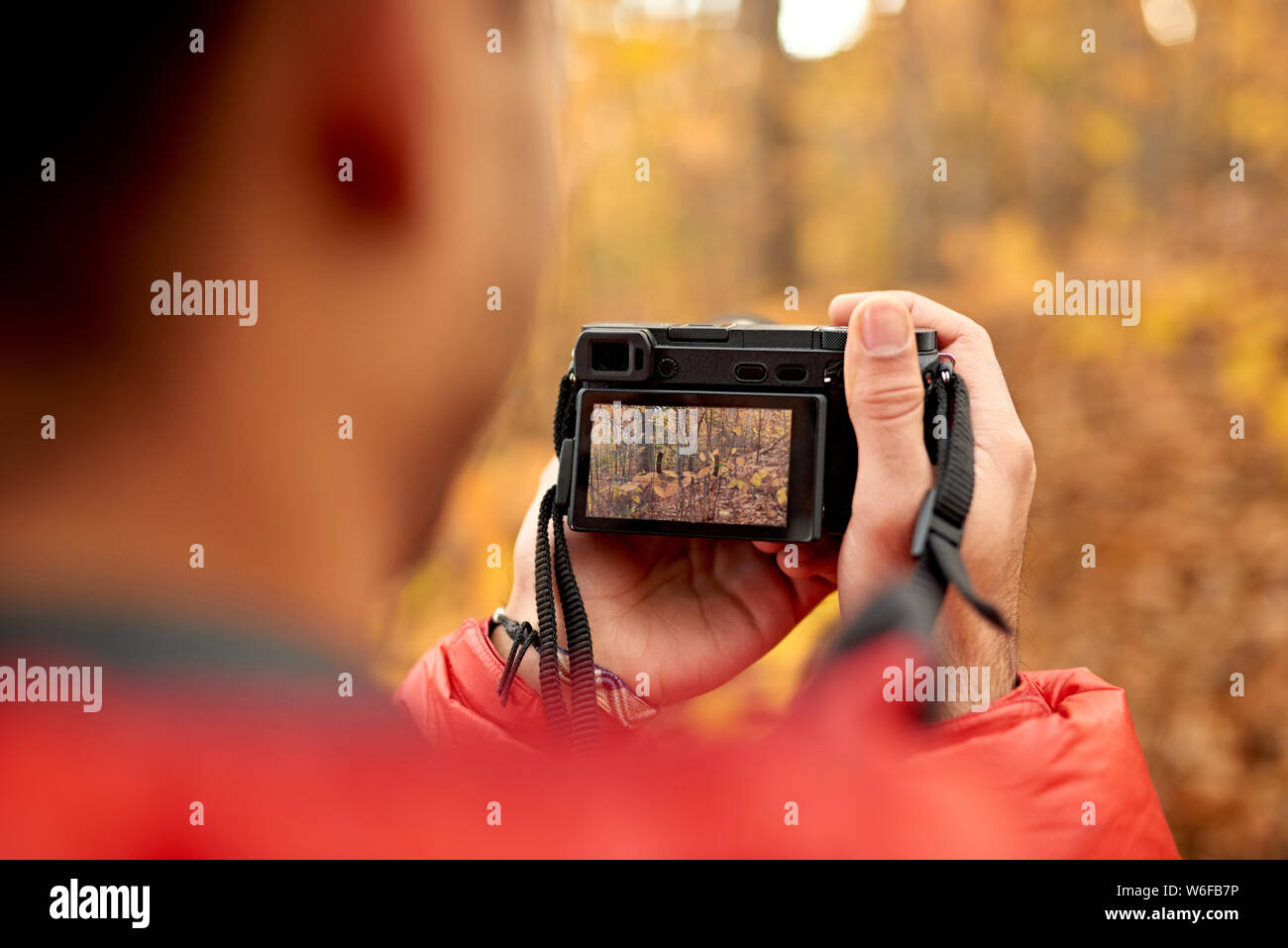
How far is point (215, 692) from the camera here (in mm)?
719

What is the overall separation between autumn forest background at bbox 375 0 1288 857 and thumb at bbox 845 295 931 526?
43 centimetres

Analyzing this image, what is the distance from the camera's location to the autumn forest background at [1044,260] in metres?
3.99

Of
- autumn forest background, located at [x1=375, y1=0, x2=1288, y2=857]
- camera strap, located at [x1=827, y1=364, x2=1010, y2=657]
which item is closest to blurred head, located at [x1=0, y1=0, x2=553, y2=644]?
autumn forest background, located at [x1=375, y1=0, x2=1288, y2=857]

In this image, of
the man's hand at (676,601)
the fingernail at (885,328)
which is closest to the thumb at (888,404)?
the fingernail at (885,328)

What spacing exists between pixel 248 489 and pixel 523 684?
0.86 metres

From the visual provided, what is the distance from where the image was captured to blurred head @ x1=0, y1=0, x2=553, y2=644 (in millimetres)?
698

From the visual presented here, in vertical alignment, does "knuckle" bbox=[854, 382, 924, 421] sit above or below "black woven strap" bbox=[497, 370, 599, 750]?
above

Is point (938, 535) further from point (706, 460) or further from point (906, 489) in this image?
point (706, 460)

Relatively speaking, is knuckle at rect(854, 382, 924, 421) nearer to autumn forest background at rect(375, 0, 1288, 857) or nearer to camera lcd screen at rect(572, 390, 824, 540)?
camera lcd screen at rect(572, 390, 824, 540)

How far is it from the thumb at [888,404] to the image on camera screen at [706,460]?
0.12 m

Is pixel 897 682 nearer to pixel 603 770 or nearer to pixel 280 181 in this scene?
pixel 603 770

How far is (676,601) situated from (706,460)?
399 mm

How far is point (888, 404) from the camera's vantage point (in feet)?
4.56

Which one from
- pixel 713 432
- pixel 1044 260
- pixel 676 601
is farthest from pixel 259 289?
pixel 1044 260
